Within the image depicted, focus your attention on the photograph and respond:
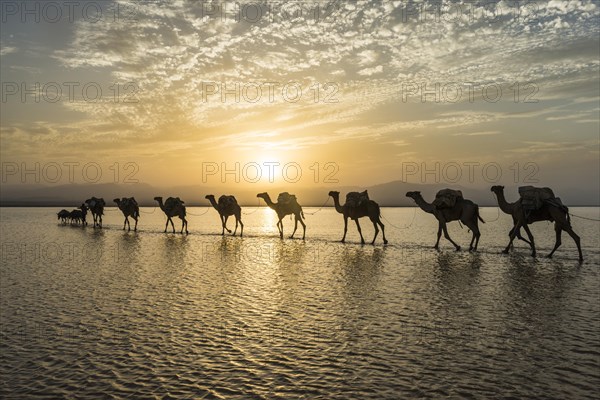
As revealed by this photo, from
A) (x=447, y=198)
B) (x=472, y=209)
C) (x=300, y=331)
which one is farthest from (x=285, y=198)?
(x=300, y=331)

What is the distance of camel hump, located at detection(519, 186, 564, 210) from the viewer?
17.7 m

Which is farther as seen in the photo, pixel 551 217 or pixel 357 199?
pixel 357 199

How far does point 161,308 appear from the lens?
938cm

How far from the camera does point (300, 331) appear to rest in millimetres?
7621

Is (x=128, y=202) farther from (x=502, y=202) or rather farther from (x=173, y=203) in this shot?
(x=502, y=202)

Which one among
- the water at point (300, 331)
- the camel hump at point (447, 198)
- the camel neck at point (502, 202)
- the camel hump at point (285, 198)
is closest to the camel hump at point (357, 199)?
the camel hump at point (447, 198)

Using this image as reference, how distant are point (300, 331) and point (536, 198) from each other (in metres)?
14.8

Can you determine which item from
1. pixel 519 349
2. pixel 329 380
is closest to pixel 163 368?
pixel 329 380

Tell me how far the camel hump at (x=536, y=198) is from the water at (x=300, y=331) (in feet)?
11.1

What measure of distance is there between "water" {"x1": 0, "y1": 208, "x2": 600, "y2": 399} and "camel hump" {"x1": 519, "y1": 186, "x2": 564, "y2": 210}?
3372mm

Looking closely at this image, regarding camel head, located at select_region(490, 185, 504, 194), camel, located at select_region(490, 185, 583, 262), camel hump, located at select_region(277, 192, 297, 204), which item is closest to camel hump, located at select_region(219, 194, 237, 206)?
camel hump, located at select_region(277, 192, 297, 204)

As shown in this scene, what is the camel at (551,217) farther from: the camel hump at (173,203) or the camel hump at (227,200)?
the camel hump at (173,203)

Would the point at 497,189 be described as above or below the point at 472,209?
above

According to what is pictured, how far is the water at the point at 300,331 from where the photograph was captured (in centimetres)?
543
